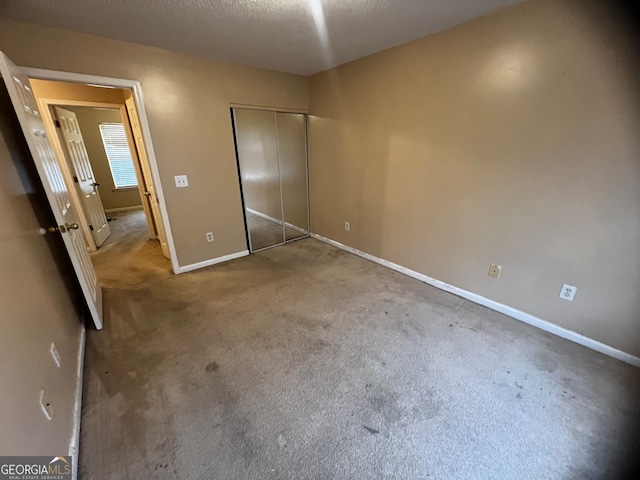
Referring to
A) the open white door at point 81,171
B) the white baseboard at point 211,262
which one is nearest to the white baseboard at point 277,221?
the white baseboard at point 211,262

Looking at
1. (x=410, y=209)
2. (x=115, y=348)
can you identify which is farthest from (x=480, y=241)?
(x=115, y=348)

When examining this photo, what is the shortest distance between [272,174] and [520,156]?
2.87m

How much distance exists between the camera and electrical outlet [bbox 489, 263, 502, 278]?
223 centimetres

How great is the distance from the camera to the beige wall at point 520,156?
1580 mm

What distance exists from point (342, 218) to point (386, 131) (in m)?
1.29

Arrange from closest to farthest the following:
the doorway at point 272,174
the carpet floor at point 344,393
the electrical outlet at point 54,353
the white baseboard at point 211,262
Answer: the carpet floor at point 344,393 → the electrical outlet at point 54,353 → the white baseboard at point 211,262 → the doorway at point 272,174

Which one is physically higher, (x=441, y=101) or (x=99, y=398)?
(x=441, y=101)

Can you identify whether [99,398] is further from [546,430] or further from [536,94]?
[536,94]

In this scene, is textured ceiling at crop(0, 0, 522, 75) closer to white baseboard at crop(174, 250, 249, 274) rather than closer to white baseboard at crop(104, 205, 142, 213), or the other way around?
white baseboard at crop(174, 250, 249, 274)

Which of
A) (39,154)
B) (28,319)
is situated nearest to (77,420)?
(28,319)

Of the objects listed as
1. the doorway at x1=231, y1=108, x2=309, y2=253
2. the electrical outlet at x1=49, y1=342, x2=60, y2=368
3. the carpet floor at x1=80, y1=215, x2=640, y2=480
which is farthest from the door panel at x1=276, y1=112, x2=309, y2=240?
the electrical outlet at x1=49, y1=342, x2=60, y2=368

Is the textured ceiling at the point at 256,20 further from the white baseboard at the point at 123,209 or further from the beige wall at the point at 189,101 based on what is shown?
the white baseboard at the point at 123,209

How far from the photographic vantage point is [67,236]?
1.84 meters

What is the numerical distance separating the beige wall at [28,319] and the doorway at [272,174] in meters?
1.89
